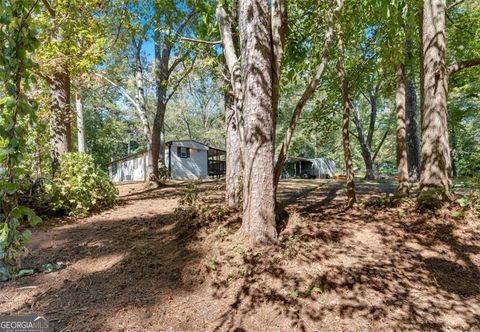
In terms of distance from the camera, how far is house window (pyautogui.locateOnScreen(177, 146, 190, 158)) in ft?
67.1

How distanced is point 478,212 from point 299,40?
366 centimetres

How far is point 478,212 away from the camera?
3.68 metres

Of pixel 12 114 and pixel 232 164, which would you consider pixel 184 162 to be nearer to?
pixel 232 164

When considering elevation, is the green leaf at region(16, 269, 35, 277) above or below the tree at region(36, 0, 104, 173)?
below

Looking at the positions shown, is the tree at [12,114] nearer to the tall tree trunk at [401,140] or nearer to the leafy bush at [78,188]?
the leafy bush at [78,188]

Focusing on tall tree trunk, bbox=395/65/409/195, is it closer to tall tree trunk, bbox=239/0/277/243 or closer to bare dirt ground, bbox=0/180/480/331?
bare dirt ground, bbox=0/180/480/331

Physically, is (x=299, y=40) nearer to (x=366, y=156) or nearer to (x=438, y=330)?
(x=438, y=330)

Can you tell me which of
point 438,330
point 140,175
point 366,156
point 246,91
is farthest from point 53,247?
point 140,175

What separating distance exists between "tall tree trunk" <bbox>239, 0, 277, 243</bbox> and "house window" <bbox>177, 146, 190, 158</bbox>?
17909mm

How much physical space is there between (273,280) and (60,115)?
654 cm

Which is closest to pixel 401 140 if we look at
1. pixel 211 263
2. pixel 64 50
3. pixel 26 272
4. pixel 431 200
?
pixel 431 200

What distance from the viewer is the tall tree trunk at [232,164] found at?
4.50 metres

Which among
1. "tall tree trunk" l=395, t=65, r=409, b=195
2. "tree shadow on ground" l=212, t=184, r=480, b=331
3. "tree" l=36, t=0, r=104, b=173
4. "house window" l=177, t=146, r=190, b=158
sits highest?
"tree" l=36, t=0, r=104, b=173

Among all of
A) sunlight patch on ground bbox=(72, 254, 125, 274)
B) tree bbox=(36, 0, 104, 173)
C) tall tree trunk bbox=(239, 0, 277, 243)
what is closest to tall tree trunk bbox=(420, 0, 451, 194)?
tall tree trunk bbox=(239, 0, 277, 243)
